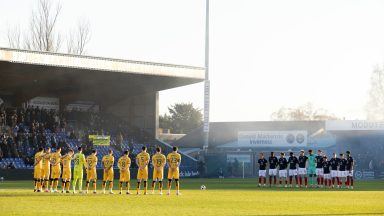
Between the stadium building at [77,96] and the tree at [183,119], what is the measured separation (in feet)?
187

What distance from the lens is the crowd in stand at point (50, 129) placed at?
62.4m

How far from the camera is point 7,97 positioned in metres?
69.6

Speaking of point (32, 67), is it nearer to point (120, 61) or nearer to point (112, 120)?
point (120, 61)

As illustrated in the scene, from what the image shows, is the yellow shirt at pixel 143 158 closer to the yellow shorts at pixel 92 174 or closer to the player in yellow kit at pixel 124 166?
the player in yellow kit at pixel 124 166

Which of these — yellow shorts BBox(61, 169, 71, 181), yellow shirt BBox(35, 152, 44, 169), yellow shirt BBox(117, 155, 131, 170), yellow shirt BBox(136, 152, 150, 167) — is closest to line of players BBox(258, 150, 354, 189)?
yellow shirt BBox(136, 152, 150, 167)

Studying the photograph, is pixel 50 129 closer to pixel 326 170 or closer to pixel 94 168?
pixel 326 170

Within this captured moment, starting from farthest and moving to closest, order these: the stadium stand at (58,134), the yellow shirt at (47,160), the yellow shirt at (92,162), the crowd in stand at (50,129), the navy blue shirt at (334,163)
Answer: the crowd in stand at (50,129) < the stadium stand at (58,134) < the navy blue shirt at (334,163) < the yellow shirt at (47,160) < the yellow shirt at (92,162)

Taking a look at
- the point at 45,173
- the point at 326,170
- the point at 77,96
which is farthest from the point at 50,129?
the point at 45,173

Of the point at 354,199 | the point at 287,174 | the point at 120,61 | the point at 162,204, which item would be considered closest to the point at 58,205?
the point at 162,204

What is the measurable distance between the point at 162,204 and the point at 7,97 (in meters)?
42.8

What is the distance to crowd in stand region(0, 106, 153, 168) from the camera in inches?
2455

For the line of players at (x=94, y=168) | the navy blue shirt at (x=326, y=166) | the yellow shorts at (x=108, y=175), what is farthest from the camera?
the navy blue shirt at (x=326, y=166)

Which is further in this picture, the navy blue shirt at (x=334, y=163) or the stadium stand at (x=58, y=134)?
the stadium stand at (x=58, y=134)

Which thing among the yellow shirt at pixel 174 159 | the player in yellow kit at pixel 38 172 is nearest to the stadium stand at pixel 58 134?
the player in yellow kit at pixel 38 172
